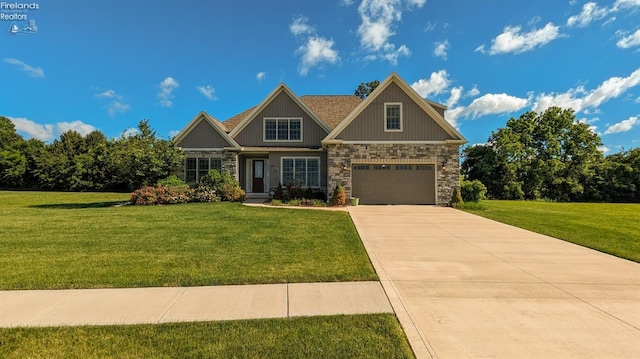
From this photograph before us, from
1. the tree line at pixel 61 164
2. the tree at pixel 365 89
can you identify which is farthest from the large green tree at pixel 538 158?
the tree line at pixel 61 164

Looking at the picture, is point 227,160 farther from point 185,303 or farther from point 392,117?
point 185,303

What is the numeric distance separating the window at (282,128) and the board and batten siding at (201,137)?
318 cm

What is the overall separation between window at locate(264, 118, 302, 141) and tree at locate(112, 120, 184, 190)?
5.46m

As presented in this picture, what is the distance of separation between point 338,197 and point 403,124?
5.59 meters

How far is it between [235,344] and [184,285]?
2.10 m

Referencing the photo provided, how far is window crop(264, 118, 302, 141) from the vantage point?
1925cm

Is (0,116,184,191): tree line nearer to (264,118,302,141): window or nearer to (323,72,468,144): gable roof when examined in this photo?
(264,118,302,141): window

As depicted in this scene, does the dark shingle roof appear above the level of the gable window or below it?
above

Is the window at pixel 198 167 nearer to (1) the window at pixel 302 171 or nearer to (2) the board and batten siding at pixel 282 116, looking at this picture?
(2) the board and batten siding at pixel 282 116

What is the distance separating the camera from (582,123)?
30891mm

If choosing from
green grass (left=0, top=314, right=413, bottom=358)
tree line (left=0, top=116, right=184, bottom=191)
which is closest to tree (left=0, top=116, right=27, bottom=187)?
tree line (left=0, top=116, right=184, bottom=191)

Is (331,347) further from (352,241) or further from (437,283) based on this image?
(352,241)

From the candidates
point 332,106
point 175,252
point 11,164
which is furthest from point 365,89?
point 11,164

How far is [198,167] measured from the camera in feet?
61.0
